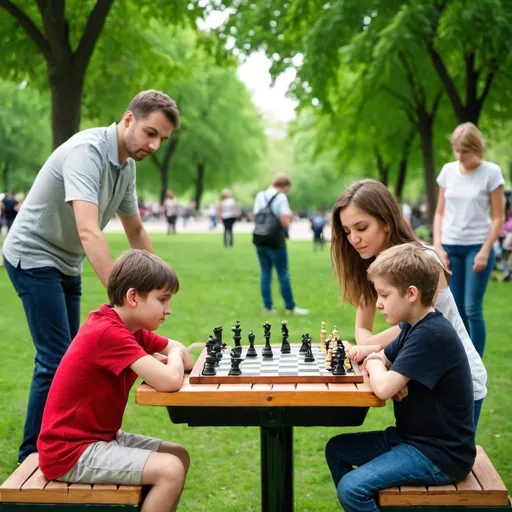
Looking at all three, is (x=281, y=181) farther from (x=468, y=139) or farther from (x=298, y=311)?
(x=468, y=139)

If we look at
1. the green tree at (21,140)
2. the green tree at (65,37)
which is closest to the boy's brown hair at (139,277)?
the green tree at (65,37)

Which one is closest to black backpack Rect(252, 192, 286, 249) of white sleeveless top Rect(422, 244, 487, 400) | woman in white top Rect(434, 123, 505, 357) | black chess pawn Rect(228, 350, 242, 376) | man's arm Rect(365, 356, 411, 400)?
woman in white top Rect(434, 123, 505, 357)

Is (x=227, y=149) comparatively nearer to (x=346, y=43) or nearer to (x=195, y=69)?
(x=195, y=69)

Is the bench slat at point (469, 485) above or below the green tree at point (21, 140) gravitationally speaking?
below

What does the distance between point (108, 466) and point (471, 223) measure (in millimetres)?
4712

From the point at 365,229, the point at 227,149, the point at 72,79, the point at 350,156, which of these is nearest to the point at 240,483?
the point at 365,229

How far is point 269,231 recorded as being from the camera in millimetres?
10148

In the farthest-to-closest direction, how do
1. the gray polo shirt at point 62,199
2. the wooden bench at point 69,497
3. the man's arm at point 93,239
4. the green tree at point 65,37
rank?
the green tree at point 65,37 → the gray polo shirt at point 62,199 → the man's arm at point 93,239 → the wooden bench at point 69,497

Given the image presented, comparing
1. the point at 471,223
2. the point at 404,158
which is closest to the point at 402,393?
the point at 471,223

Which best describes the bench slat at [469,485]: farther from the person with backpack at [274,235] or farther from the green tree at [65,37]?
the green tree at [65,37]

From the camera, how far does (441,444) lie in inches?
126

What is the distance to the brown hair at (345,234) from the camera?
3.80m

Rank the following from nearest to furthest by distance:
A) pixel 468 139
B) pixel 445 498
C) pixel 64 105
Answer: pixel 445 498
pixel 468 139
pixel 64 105

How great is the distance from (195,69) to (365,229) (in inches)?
802
